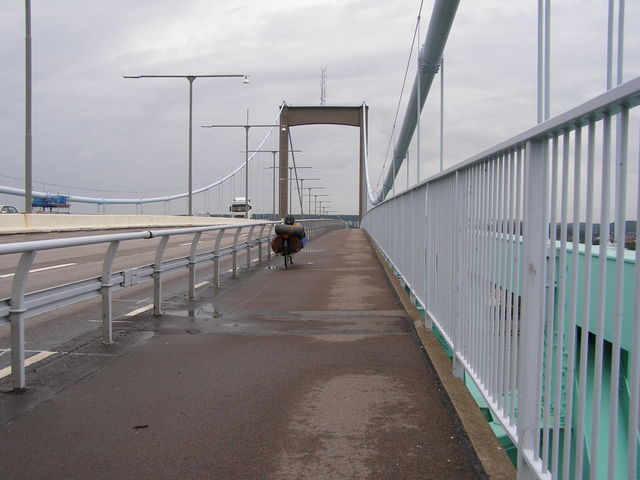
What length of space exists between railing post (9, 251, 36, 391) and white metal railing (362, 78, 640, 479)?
2.92 m

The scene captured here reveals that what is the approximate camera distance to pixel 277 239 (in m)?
14.1

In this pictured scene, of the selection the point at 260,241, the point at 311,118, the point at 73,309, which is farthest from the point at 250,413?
the point at 311,118

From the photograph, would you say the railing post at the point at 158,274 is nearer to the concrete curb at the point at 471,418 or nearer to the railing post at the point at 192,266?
the railing post at the point at 192,266

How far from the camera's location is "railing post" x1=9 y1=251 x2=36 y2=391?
433 cm

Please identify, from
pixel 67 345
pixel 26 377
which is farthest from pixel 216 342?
pixel 26 377

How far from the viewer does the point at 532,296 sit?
268 cm

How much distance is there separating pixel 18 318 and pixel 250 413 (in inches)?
66.7

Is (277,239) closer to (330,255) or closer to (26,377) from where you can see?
(330,255)

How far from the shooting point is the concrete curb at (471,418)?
3.12 m

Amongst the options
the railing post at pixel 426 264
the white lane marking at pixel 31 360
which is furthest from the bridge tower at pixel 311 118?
the white lane marking at pixel 31 360

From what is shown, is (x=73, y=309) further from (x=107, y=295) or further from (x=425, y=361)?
(x=425, y=361)

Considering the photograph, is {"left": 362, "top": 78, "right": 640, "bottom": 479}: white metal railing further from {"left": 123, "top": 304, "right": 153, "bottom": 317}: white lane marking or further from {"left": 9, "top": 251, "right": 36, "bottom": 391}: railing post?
{"left": 123, "top": 304, "right": 153, "bottom": 317}: white lane marking

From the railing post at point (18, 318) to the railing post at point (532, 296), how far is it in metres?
3.23

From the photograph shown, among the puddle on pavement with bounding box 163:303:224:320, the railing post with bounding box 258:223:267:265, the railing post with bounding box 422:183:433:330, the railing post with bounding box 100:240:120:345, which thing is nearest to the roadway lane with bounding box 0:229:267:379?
the railing post with bounding box 100:240:120:345
